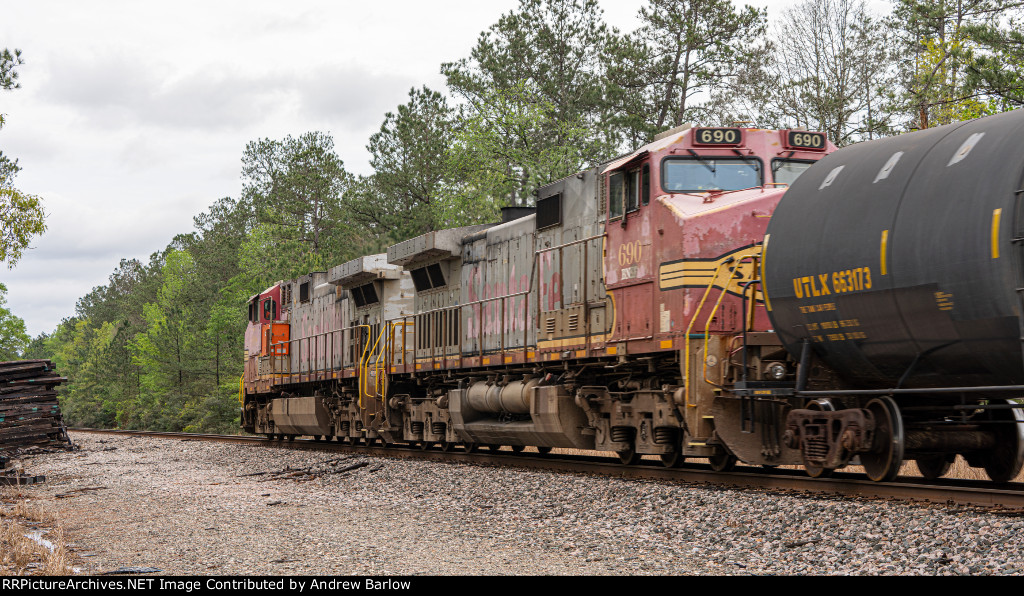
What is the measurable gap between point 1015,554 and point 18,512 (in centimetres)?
1023

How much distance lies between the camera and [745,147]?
37.3 feet

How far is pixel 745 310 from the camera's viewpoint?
946cm

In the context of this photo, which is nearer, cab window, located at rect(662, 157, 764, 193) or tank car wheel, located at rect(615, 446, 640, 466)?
cab window, located at rect(662, 157, 764, 193)

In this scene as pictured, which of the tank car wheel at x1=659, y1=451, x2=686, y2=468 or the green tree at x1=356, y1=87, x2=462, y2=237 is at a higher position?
the green tree at x1=356, y1=87, x2=462, y2=237

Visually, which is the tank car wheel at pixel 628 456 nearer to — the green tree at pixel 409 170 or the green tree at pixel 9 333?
the green tree at pixel 409 170

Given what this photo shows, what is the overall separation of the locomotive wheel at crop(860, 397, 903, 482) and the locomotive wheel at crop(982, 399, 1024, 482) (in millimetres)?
1524

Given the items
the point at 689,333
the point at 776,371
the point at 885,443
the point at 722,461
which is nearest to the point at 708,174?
the point at 689,333

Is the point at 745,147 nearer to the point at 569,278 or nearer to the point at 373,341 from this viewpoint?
the point at 569,278

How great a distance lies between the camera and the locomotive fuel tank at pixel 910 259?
6.67 m

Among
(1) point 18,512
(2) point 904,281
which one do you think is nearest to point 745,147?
(2) point 904,281

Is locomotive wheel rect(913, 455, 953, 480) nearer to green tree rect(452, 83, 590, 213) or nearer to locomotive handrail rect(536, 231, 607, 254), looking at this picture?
locomotive handrail rect(536, 231, 607, 254)

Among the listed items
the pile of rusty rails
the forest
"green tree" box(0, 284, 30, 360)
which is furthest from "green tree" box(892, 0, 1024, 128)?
"green tree" box(0, 284, 30, 360)

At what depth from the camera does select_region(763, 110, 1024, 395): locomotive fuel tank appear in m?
6.67

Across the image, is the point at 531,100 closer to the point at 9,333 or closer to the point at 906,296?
the point at 906,296
